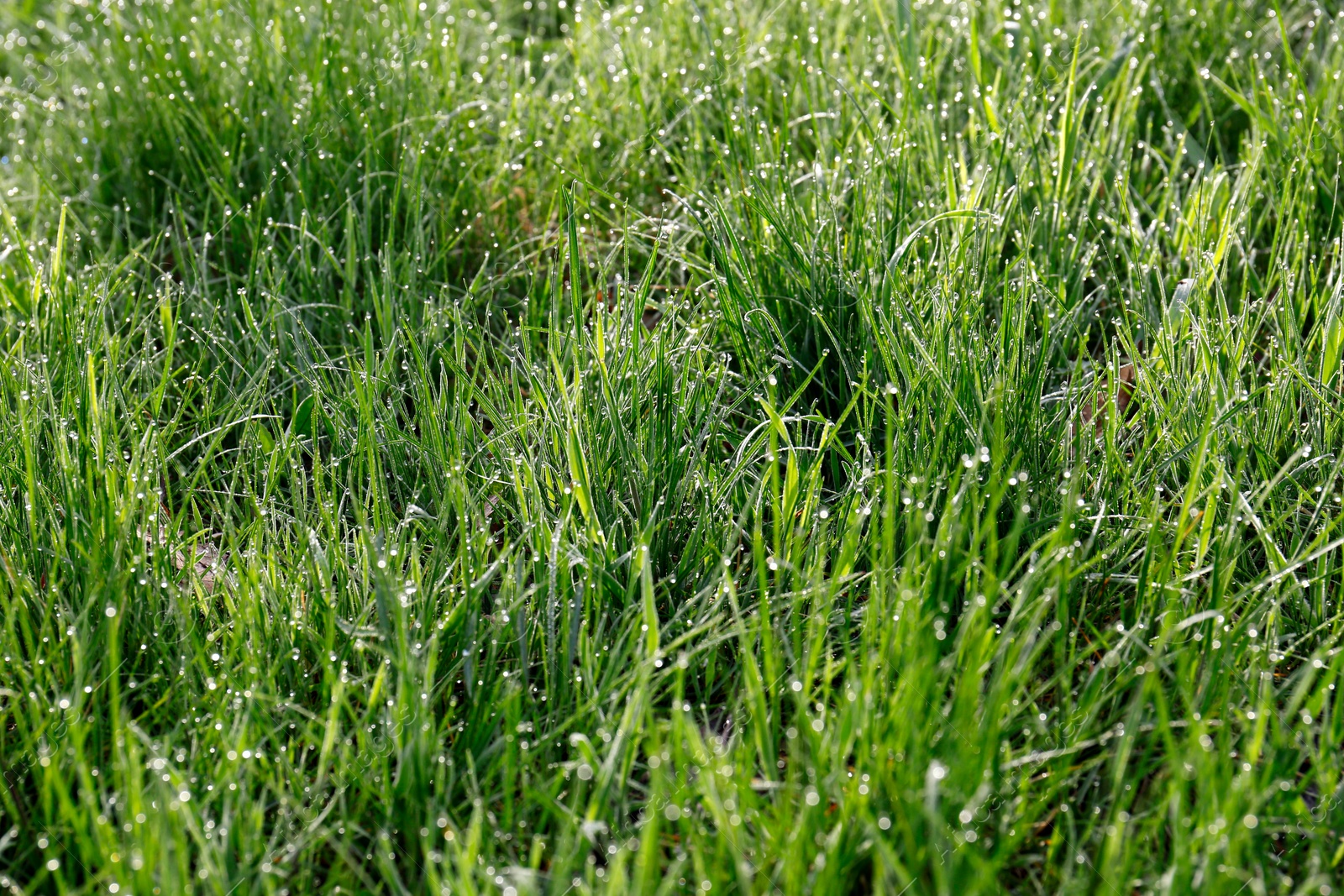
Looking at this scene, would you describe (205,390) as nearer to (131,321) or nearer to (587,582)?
(131,321)

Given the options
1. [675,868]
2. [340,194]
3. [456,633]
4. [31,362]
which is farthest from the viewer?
[340,194]

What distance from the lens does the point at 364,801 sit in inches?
48.3

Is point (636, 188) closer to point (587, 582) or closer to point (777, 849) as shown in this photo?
point (587, 582)

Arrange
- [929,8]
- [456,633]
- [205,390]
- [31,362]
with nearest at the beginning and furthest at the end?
[456,633] → [31,362] → [205,390] → [929,8]

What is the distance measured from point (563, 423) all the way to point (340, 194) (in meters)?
0.98

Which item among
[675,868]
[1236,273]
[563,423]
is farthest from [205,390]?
[1236,273]

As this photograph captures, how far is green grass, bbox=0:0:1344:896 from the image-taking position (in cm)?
116

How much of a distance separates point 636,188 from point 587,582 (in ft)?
4.00

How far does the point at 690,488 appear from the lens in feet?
5.23

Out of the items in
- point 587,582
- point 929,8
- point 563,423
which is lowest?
point 587,582

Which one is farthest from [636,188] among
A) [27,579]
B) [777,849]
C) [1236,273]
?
[777,849]

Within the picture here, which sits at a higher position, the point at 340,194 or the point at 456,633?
the point at 340,194

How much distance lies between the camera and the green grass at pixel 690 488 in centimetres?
116

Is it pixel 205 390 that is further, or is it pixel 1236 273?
pixel 1236 273
